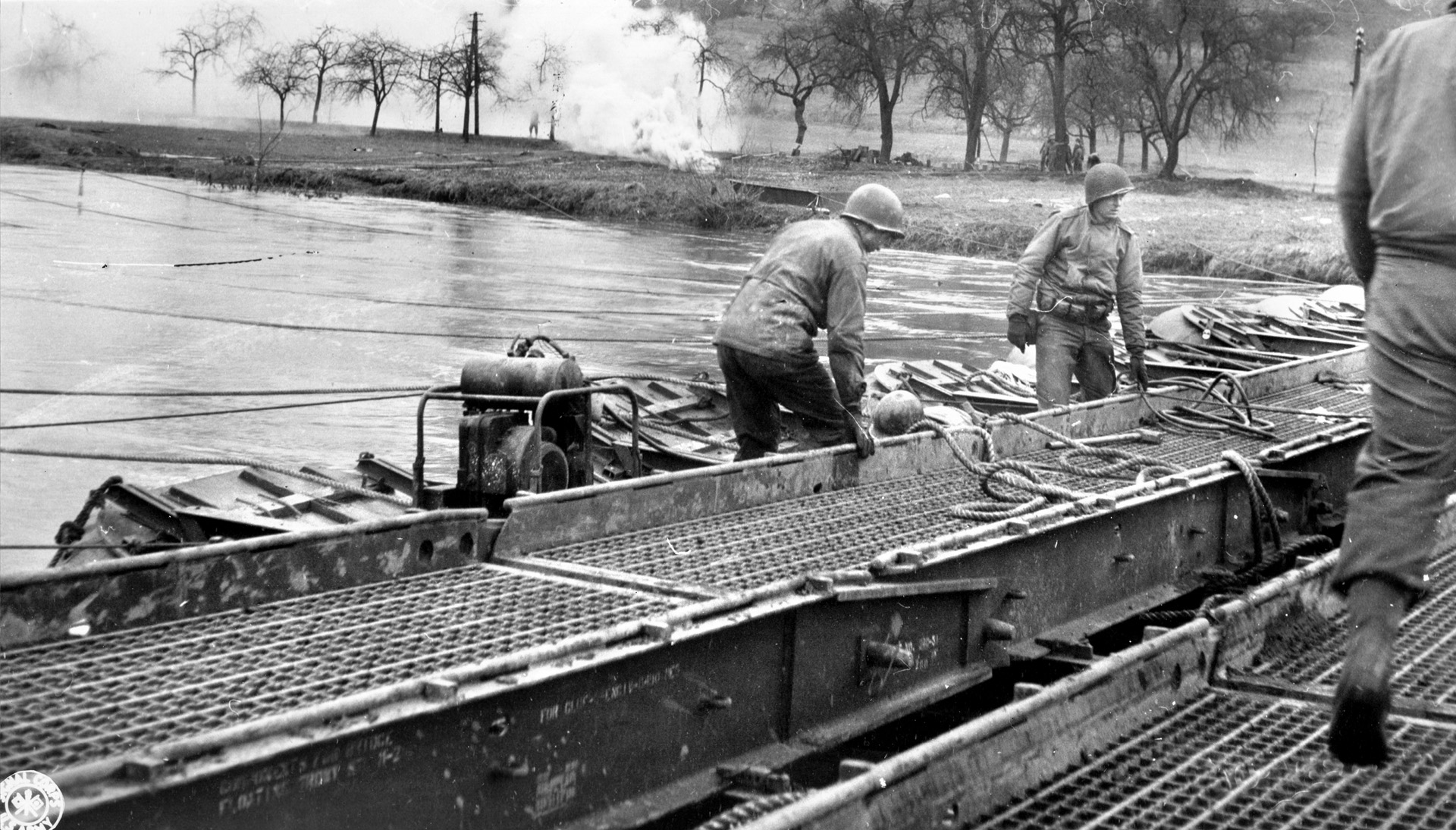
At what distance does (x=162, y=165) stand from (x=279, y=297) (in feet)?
141

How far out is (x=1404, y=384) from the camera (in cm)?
325

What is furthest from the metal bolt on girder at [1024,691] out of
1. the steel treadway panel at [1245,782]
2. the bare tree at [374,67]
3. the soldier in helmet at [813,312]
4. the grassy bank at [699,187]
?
the bare tree at [374,67]

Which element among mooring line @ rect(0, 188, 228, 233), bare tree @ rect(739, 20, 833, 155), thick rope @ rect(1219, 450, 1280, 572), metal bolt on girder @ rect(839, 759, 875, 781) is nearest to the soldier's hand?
thick rope @ rect(1219, 450, 1280, 572)

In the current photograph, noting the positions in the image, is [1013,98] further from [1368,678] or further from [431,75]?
[1368,678]

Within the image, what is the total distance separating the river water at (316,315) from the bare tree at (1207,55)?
22384 millimetres

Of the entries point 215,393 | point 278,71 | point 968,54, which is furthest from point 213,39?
point 215,393

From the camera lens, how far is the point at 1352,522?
3.34 meters

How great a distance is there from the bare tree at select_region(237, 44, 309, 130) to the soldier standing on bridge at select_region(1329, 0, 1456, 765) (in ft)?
262

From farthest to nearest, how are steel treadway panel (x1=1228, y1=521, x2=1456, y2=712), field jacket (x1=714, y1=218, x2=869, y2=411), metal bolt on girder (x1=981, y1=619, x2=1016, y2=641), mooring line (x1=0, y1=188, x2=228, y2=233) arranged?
mooring line (x1=0, y1=188, x2=228, y2=233)
field jacket (x1=714, y1=218, x2=869, y2=411)
metal bolt on girder (x1=981, y1=619, x2=1016, y2=641)
steel treadway panel (x1=1228, y1=521, x2=1456, y2=712)

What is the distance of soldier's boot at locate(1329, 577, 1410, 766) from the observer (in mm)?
3213

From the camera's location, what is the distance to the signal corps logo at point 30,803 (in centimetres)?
293

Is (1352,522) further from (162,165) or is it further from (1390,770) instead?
(162,165)

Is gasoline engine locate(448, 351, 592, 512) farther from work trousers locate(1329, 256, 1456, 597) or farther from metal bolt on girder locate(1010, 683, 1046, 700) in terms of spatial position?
work trousers locate(1329, 256, 1456, 597)

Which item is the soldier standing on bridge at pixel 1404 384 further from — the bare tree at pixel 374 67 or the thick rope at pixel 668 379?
the bare tree at pixel 374 67
